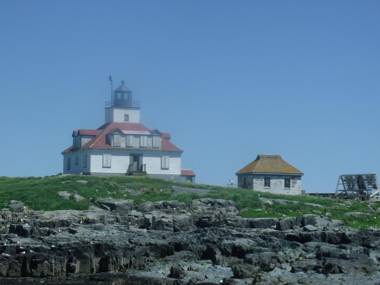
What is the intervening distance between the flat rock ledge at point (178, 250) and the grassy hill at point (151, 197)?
3814 mm

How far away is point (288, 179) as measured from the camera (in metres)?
69.4

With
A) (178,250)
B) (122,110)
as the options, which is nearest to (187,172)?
(122,110)

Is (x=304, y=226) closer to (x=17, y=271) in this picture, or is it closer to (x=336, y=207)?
(x=336, y=207)

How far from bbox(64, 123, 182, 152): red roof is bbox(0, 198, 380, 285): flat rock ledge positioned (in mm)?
24882

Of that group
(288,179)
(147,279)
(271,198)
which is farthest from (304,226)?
(288,179)

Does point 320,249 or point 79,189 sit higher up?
point 79,189

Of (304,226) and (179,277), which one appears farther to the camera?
(304,226)

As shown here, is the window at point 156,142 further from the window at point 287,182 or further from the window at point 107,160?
the window at point 287,182

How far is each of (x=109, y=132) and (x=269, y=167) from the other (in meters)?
13.5

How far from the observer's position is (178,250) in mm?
33531

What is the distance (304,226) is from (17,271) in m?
18.7

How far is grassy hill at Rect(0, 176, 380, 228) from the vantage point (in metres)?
50.4

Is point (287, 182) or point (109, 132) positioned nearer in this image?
point (287, 182)

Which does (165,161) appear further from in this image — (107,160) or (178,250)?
(178,250)
